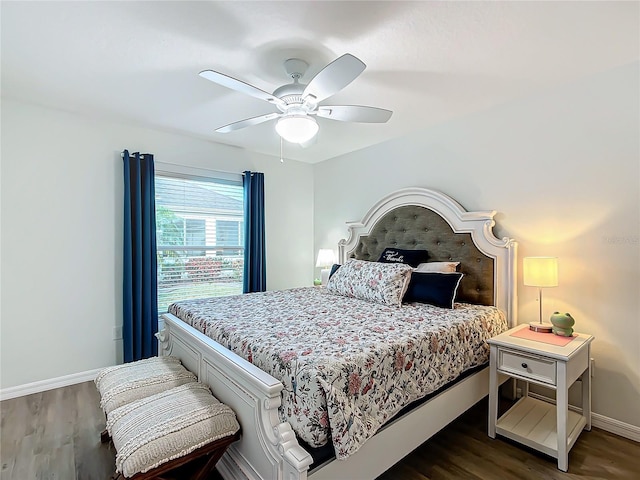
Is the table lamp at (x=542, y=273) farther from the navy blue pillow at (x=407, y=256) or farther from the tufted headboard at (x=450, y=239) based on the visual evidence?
the navy blue pillow at (x=407, y=256)

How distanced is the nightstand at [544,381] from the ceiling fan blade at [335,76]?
6.15ft

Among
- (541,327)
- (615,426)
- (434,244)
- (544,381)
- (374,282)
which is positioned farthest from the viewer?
(434,244)

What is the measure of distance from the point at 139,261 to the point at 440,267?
285cm

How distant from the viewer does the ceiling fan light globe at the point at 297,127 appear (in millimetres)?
2064

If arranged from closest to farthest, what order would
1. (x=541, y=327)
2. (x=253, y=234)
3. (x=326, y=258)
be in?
(x=541, y=327) < (x=253, y=234) < (x=326, y=258)

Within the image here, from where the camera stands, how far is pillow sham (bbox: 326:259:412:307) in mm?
2631

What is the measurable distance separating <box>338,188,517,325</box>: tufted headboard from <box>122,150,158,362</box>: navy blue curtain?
226 cm

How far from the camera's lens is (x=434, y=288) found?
259 cm

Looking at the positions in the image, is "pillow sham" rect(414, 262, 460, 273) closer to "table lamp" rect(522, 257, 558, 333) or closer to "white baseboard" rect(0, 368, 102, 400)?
"table lamp" rect(522, 257, 558, 333)

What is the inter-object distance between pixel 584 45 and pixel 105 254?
404 centimetres

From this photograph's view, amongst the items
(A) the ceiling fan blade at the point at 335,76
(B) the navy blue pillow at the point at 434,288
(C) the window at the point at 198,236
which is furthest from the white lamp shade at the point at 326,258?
(A) the ceiling fan blade at the point at 335,76

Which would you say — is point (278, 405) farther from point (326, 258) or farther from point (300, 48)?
point (326, 258)

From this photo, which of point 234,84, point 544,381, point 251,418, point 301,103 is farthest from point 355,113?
point 544,381

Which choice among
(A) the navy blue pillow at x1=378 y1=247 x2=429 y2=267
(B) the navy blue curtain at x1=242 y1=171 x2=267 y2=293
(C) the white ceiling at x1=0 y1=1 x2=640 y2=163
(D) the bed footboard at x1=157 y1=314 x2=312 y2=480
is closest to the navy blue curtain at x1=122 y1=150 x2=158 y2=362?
(C) the white ceiling at x1=0 y1=1 x2=640 y2=163
